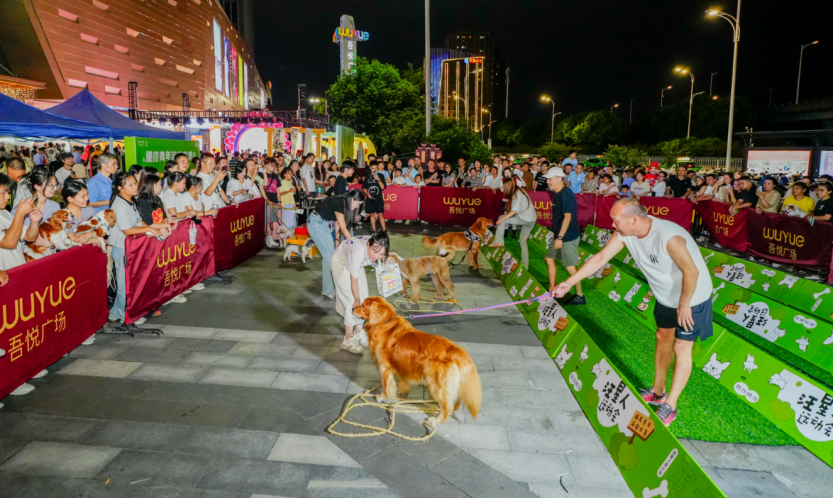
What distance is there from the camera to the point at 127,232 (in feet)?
20.6

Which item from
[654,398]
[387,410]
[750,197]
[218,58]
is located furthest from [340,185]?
[218,58]

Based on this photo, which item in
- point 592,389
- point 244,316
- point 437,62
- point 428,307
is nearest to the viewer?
point 592,389

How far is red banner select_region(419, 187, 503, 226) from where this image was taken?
1585 centimetres

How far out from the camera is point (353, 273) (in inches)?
215

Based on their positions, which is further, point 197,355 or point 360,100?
point 360,100

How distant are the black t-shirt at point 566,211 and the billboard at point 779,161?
19.2m

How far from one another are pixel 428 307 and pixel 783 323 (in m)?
4.63

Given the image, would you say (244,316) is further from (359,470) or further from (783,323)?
(783,323)

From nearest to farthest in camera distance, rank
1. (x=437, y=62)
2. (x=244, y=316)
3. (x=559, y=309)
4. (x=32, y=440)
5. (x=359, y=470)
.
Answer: (x=359, y=470) < (x=32, y=440) < (x=559, y=309) < (x=244, y=316) < (x=437, y=62)

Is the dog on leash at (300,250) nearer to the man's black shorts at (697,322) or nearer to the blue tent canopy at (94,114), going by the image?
the blue tent canopy at (94,114)

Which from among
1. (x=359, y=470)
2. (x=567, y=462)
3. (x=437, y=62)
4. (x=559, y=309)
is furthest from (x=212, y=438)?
(x=437, y=62)

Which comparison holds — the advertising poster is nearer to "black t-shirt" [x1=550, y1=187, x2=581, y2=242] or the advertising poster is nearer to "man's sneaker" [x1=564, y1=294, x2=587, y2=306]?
"black t-shirt" [x1=550, y1=187, x2=581, y2=242]

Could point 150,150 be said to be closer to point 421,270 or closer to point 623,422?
point 421,270

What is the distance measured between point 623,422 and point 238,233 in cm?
825
